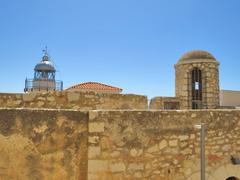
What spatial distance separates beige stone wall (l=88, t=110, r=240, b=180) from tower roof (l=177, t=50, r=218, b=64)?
37.4ft

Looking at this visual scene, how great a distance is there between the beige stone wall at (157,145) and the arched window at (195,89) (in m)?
11.4

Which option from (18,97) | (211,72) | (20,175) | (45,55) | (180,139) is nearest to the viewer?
(20,175)

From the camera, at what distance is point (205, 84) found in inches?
605

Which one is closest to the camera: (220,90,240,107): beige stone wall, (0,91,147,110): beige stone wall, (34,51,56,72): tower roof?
(0,91,147,110): beige stone wall

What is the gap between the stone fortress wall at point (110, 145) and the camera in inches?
138

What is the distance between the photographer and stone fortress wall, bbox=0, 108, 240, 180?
11.5 ft

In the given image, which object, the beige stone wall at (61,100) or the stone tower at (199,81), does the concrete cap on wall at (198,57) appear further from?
the beige stone wall at (61,100)

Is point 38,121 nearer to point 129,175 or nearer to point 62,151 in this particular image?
point 62,151

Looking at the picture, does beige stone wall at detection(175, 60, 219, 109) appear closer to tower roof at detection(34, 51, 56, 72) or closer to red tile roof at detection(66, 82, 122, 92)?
red tile roof at detection(66, 82, 122, 92)

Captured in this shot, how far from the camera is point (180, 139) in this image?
161 inches

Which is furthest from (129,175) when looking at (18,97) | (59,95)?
(18,97)

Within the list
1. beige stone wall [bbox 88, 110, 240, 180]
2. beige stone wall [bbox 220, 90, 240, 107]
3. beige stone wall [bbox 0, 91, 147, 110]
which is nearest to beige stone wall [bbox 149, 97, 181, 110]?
beige stone wall [bbox 220, 90, 240, 107]

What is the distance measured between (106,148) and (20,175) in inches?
47.0

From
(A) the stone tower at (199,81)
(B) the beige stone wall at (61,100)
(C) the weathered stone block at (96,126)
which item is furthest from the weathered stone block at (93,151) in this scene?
(A) the stone tower at (199,81)
